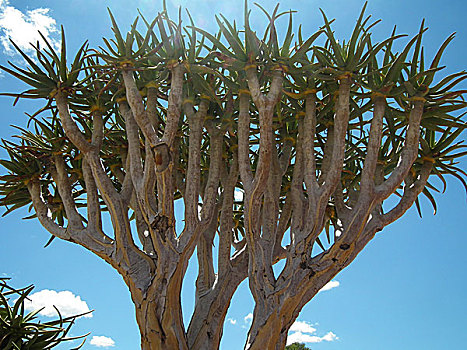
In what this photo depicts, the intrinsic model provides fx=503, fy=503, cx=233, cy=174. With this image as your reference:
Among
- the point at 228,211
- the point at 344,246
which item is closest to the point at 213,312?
the point at 228,211

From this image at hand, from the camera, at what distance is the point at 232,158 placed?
7469mm

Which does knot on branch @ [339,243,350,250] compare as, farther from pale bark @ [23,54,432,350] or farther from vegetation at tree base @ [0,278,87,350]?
vegetation at tree base @ [0,278,87,350]

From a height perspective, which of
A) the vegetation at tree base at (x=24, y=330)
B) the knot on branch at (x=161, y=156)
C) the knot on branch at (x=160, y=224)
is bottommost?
the vegetation at tree base at (x=24, y=330)

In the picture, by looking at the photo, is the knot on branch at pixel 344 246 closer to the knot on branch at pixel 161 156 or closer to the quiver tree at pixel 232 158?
the quiver tree at pixel 232 158

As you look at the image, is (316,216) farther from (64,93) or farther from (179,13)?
(64,93)

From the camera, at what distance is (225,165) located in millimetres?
7484

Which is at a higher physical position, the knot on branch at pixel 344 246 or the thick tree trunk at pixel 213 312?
the knot on branch at pixel 344 246

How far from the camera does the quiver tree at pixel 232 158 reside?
5887 millimetres

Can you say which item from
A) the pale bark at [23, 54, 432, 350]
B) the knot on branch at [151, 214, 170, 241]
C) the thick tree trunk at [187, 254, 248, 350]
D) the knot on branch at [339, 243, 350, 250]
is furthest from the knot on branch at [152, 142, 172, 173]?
the knot on branch at [339, 243, 350, 250]

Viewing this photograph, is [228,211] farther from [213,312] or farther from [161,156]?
[161,156]

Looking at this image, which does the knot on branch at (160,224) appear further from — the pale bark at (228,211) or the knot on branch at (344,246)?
the knot on branch at (344,246)

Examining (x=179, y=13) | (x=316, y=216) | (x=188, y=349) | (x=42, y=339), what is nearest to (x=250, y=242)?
(x=316, y=216)

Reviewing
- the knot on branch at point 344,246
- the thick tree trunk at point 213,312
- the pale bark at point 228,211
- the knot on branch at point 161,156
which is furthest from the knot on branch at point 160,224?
the knot on branch at point 344,246

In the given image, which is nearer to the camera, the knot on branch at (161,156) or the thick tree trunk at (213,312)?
the knot on branch at (161,156)
